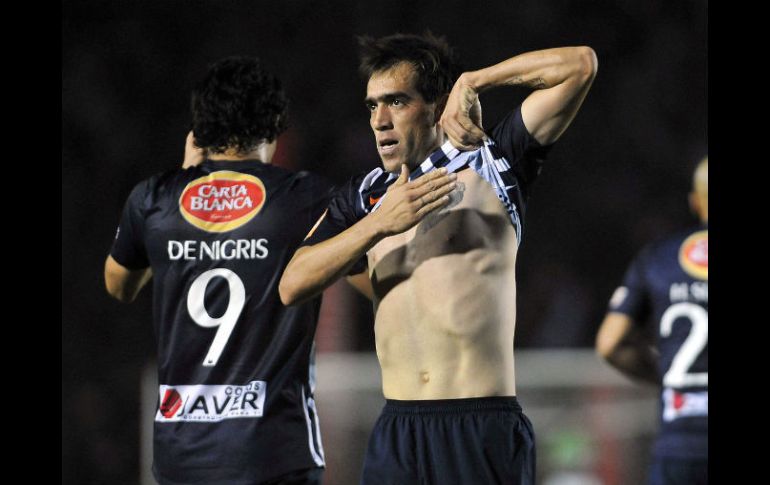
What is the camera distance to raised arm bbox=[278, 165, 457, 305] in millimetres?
2352

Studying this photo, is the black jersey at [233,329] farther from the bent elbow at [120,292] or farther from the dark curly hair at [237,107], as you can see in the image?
the bent elbow at [120,292]

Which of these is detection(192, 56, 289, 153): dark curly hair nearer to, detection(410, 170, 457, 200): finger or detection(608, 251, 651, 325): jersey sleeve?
detection(410, 170, 457, 200): finger

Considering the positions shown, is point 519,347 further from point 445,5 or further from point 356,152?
point 445,5

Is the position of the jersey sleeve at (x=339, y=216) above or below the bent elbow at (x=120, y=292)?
above

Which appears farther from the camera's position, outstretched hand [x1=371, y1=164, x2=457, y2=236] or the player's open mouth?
the player's open mouth

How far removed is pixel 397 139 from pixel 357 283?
0.46 metres

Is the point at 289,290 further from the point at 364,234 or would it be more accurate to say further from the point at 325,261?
the point at 364,234

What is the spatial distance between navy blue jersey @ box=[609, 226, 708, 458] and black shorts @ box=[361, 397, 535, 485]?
4.70 ft

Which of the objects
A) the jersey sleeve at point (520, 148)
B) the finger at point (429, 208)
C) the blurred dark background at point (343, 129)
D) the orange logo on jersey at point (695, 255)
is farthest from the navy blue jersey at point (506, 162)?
the blurred dark background at point (343, 129)

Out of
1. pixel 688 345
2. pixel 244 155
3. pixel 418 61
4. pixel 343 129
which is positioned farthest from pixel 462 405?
pixel 343 129

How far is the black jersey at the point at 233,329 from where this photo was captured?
282cm

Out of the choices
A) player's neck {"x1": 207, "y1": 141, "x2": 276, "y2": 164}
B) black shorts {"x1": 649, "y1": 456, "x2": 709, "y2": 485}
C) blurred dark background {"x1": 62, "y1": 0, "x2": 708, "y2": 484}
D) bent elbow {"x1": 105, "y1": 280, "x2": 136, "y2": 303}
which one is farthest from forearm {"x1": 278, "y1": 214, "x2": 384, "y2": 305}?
blurred dark background {"x1": 62, "y1": 0, "x2": 708, "y2": 484}

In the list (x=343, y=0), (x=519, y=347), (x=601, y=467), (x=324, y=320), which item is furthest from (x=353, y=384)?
(x=343, y=0)

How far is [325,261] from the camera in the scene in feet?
8.14
